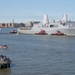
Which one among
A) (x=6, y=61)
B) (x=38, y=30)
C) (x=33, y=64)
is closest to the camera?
(x=6, y=61)

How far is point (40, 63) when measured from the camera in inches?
1459

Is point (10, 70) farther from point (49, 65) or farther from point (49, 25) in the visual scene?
point (49, 25)

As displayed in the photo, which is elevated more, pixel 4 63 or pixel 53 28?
pixel 53 28

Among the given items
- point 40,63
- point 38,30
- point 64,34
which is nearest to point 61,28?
point 64,34

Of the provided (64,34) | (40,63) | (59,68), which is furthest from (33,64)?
(64,34)

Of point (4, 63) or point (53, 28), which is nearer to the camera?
point (4, 63)

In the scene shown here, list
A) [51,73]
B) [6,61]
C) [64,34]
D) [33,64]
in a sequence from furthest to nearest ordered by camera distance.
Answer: [64,34] < [33,64] < [6,61] < [51,73]

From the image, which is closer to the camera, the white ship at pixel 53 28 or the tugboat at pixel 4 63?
the tugboat at pixel 4 63

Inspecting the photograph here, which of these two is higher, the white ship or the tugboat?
the white ship

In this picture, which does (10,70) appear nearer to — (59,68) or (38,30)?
(59,68)

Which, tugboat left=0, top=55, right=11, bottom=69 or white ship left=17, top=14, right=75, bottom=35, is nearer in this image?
tugboat left=0, top=55, right=11, bottom=69

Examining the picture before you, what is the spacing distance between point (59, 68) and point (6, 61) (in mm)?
4883

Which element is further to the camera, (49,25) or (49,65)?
(49,25)

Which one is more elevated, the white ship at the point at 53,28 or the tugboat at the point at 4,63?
the white ship at the point at 53,28
